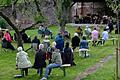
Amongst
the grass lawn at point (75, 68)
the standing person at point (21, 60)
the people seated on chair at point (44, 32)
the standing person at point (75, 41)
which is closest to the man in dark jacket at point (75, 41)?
the standing person at point (75, 41)

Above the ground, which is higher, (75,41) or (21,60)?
(75,41)

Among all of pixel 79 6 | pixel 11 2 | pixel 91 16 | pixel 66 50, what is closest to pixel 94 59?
pixel 66 50

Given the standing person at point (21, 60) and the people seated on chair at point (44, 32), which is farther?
the people seated on chair at point (44, 32)

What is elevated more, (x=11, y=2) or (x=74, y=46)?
(x=11, y=2)

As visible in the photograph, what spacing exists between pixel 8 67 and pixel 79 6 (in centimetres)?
3464

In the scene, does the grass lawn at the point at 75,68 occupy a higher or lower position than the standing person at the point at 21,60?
lower

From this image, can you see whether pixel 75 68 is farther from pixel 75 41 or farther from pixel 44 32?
pixel 44 32

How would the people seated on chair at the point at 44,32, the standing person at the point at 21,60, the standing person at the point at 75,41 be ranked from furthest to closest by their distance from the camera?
the people seated on chair at the point at 44,32 → the standing person at the point at 75,41 → the standing person at the point at 21,60

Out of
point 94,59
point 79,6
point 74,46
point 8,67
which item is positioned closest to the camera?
point 8,67

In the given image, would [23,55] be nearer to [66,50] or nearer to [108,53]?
[66,50]

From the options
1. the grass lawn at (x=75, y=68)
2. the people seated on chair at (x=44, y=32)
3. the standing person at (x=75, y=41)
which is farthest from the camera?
the people seated on chair at (x=44, y=32)

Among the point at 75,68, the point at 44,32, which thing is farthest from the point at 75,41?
the point at 44,32

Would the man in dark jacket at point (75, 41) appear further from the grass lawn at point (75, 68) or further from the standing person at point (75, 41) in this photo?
the grass lawn at point (75, 68)

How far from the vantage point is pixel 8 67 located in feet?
73.8
